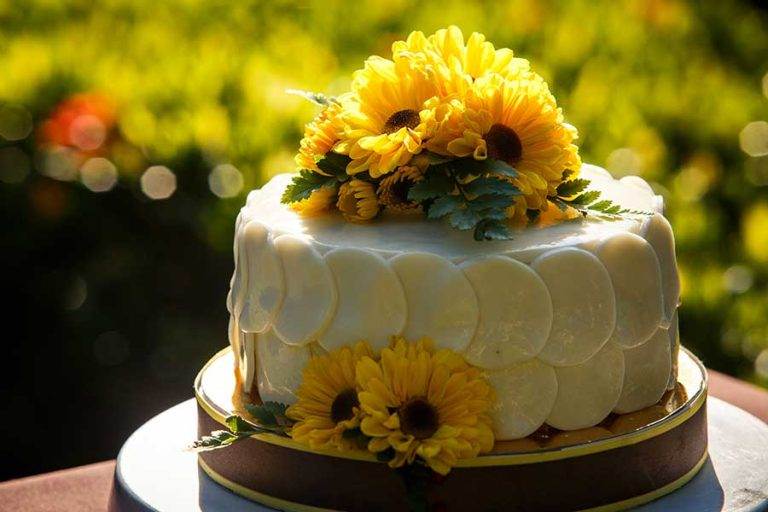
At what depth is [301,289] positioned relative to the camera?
7.59 ft

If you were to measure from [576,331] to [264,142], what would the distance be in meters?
1.94

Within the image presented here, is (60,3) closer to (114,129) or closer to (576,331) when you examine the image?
(114,129)

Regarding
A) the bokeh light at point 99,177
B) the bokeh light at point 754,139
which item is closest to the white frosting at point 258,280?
the bokeh light at point 99,177

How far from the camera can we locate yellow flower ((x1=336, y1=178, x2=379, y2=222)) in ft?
7.82

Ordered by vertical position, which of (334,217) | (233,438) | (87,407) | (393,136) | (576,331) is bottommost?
(87,407)

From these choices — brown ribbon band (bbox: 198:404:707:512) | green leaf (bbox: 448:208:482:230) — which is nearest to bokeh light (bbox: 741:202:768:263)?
brown ribbon band (bbox: 198:404:707:512)

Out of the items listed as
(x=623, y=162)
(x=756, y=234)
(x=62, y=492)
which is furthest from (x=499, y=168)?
(x=756, y=234)

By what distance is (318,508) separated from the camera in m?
2.32

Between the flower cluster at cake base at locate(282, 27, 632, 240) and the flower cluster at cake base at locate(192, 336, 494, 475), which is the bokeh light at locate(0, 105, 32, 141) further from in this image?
the flower cluster at cake base at locate(192, 336, 494, 475)

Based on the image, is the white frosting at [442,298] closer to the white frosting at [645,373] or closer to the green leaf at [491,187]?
the green leaf at [491,187]

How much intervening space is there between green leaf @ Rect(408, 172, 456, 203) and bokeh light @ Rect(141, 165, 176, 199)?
6.05 ft

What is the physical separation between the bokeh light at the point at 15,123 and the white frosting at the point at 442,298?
7.46 feet

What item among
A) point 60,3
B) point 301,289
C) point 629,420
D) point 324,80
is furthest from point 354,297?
point 60,3

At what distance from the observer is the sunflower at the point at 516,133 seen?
2.28 m
